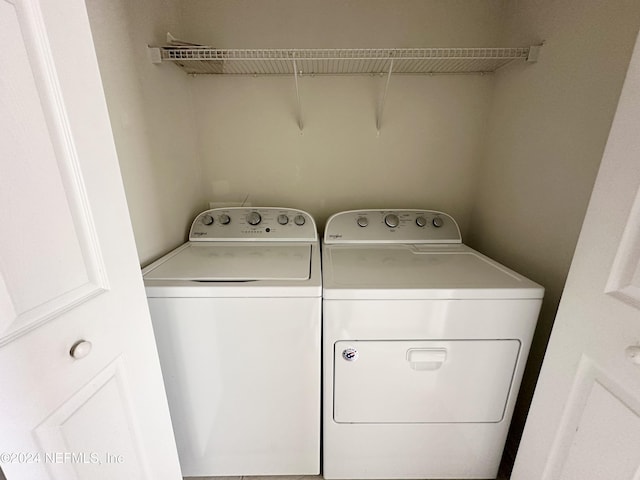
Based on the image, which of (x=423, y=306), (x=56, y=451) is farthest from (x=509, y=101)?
(x=56, y=451)

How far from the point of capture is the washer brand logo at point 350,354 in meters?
1.05

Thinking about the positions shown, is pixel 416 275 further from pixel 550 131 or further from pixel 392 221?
pixel 550 131

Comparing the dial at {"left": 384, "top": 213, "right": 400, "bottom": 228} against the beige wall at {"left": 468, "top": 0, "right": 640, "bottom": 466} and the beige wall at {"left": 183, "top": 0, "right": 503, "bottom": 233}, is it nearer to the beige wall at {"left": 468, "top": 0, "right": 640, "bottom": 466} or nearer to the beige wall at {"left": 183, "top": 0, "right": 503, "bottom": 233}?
the beige wall at {"left": 183, "top": 0, "right": 503, "bottom": 233}

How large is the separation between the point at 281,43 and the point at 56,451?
1.88m

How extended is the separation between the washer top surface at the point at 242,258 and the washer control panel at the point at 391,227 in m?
0.17

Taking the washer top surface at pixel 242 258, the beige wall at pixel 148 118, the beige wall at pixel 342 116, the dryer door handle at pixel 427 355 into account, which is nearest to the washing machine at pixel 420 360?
the dryer door handle at pixel 427 355

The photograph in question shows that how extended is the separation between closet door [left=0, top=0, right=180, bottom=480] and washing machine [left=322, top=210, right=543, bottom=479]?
66 cm

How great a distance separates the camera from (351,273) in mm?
1128

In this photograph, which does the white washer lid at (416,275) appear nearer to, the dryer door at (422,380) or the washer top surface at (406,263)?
the washer top surface at (406,263)

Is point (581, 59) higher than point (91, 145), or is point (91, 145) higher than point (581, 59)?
point (581, 59)

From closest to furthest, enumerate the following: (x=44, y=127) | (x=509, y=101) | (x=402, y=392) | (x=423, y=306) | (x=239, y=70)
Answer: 1. (x=44, y=127)
2. (x=423, y=306)
3. (x=402, y=392)
4. (x=509, y=101)
5. (x=239, y=70)

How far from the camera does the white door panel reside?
588mm

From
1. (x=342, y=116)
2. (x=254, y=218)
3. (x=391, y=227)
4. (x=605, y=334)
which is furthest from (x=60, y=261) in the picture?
(x=342, y=116)

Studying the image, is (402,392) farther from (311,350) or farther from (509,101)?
(509,101)
